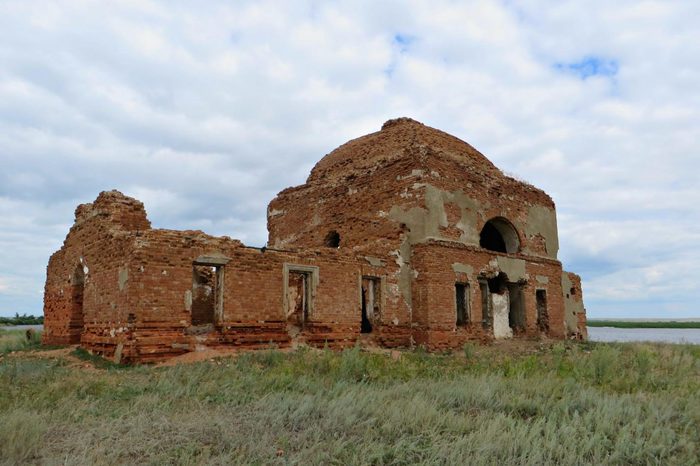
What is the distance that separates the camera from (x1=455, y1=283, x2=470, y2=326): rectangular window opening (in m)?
14.8

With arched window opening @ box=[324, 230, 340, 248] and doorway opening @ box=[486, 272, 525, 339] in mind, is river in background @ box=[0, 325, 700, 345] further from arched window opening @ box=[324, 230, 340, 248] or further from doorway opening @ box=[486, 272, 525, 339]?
arched window opening @ box=[324, 230, 340, 248]

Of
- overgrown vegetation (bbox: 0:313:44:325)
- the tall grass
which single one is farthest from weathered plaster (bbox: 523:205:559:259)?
overgrown vegetation (bbox: 0:313:44:325)

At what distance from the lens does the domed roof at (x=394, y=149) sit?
1616cm

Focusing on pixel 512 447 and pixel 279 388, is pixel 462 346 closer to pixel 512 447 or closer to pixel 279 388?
pixel 279 388

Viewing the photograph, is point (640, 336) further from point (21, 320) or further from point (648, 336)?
point (21, 320)

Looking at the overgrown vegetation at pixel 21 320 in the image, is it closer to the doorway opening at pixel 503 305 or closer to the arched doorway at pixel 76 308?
the arched doorway at pixel 76 308

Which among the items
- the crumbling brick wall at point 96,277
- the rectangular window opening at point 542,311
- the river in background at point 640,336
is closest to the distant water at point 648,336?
the river in background at point 640,336

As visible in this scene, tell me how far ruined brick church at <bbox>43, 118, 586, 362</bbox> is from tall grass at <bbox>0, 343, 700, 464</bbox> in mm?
2279

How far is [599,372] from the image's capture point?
9.13 meters

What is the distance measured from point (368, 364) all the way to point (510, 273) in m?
9.10

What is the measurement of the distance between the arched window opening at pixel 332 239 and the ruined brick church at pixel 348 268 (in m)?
0.05

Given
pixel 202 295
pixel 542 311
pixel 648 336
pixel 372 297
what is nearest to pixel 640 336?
pixel 648 336

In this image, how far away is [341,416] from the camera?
5332mm

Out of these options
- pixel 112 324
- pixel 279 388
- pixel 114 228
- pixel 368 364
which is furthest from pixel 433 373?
pixel 114 228
